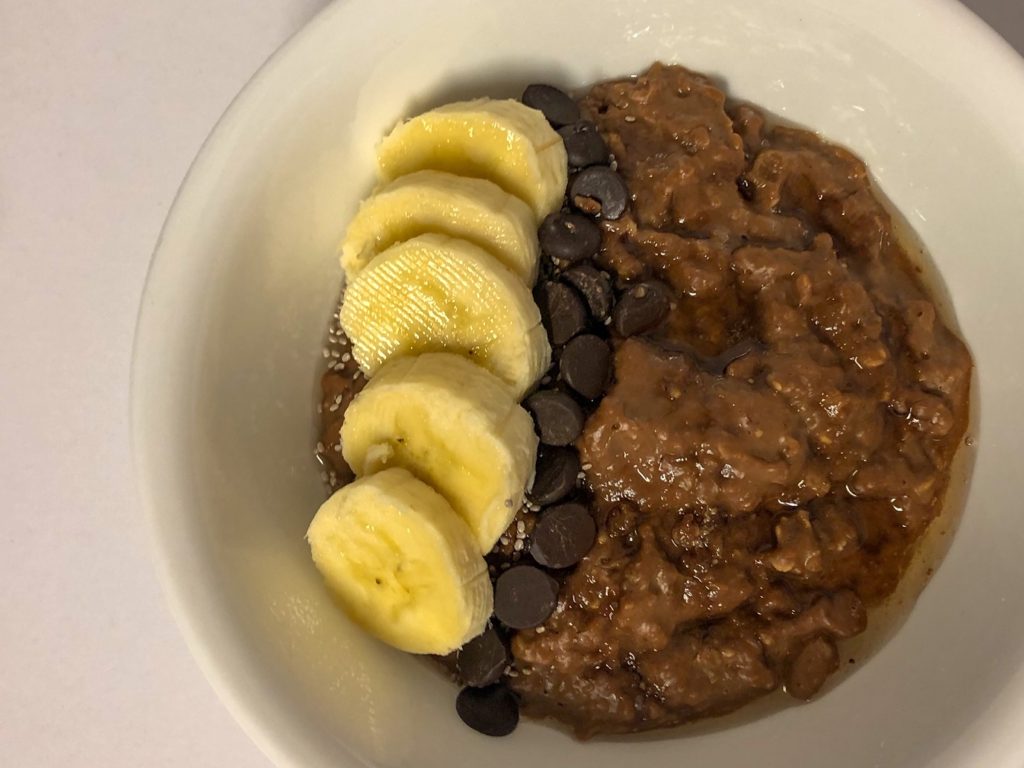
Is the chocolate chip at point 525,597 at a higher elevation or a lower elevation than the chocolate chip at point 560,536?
lower

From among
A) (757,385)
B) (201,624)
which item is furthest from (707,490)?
(201,624)

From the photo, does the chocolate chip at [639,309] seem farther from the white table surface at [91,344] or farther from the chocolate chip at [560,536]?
the white table surface at [91,344]

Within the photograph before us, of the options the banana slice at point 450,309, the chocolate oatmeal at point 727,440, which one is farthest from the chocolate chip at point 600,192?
the banana slice at point 450,309

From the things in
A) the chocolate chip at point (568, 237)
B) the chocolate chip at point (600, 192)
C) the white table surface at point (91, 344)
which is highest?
the chocolate chip at point (600, 192)

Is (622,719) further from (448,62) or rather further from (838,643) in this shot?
(448,62)

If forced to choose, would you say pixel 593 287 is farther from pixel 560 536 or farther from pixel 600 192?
pixel 560 536

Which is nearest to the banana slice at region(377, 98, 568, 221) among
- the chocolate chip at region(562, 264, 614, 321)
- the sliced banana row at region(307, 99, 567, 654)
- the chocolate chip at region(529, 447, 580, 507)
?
the sliced banana row at region(307, 99, 567, 654)

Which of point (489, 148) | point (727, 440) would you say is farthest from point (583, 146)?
point (727, 440)
